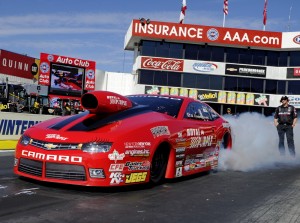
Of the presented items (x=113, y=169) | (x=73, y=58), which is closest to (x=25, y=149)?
(x=113, y=169)

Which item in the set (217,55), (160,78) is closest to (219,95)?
(217,55)

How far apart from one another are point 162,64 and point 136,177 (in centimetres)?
3901

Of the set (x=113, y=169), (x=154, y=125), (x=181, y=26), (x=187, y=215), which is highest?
(x=181, y=26)

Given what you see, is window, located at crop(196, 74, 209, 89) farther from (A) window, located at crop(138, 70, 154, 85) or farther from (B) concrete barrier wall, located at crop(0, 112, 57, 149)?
(B) concrete barrier wall, located at crop(0, 112, 57, 149)

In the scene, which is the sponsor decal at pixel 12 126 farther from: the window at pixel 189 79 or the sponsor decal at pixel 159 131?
the window at pixel 189 79

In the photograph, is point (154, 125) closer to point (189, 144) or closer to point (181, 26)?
point (189, 144)

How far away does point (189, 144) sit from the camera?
20.6 ft

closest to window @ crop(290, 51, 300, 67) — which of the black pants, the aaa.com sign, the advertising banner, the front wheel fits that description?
the aaa.com sign

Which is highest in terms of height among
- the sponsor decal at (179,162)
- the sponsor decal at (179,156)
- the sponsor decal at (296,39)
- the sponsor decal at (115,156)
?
the sponsor decal at (296,39)

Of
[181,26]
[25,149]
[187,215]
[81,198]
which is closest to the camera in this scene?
[187,215]

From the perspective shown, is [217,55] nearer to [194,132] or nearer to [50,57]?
[50,57]

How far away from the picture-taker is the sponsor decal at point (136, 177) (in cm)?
516

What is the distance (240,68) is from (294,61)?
5.87 metres

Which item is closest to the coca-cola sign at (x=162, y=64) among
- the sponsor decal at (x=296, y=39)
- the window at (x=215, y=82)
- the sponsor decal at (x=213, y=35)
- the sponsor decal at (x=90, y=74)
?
the window at (x=215, y=82)
